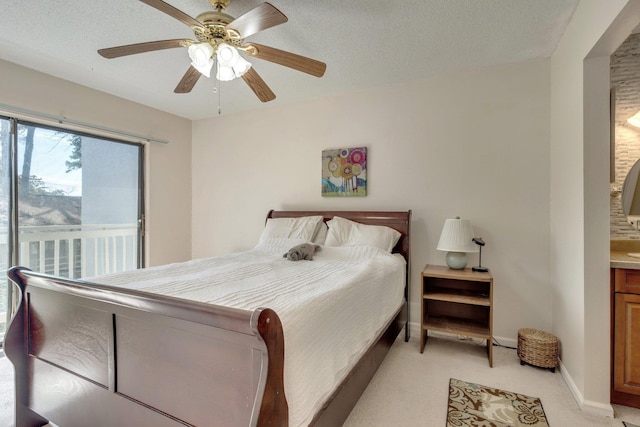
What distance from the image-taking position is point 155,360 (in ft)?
3.92

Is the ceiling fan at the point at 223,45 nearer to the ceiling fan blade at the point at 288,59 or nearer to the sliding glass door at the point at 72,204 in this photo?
the ceiling fan blade at the point at 288,59

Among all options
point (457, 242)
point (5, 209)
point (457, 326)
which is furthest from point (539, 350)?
point (5, 209)

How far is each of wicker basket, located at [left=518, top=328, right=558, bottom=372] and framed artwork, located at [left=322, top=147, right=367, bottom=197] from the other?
73.6 inches

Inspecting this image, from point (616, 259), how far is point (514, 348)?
1.21 m

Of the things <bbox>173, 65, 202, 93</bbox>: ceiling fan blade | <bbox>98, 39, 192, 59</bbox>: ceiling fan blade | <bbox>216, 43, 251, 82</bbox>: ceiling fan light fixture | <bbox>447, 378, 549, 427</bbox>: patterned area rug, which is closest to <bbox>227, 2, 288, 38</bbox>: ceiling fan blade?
<bbox>216, 43, 251, 82</bbox>: ceiling fan light fixture

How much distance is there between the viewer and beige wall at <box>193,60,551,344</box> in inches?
101

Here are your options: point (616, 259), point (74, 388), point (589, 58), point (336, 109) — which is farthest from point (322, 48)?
point (74, 388)

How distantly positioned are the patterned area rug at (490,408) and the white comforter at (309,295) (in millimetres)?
616

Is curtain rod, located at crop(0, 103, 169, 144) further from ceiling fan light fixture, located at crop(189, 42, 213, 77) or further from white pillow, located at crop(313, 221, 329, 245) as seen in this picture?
white pillow, located at crop(313, 221, 329, 245)

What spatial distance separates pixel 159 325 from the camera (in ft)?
3.88

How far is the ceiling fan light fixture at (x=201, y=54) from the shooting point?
1.70m

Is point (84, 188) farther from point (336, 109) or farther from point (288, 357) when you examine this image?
point (288, 357)

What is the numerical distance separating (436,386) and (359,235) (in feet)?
4.43

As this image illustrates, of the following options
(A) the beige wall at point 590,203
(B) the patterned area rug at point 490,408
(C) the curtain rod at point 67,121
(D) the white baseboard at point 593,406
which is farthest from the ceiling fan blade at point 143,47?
(D) the white baseboard at point 593,406
